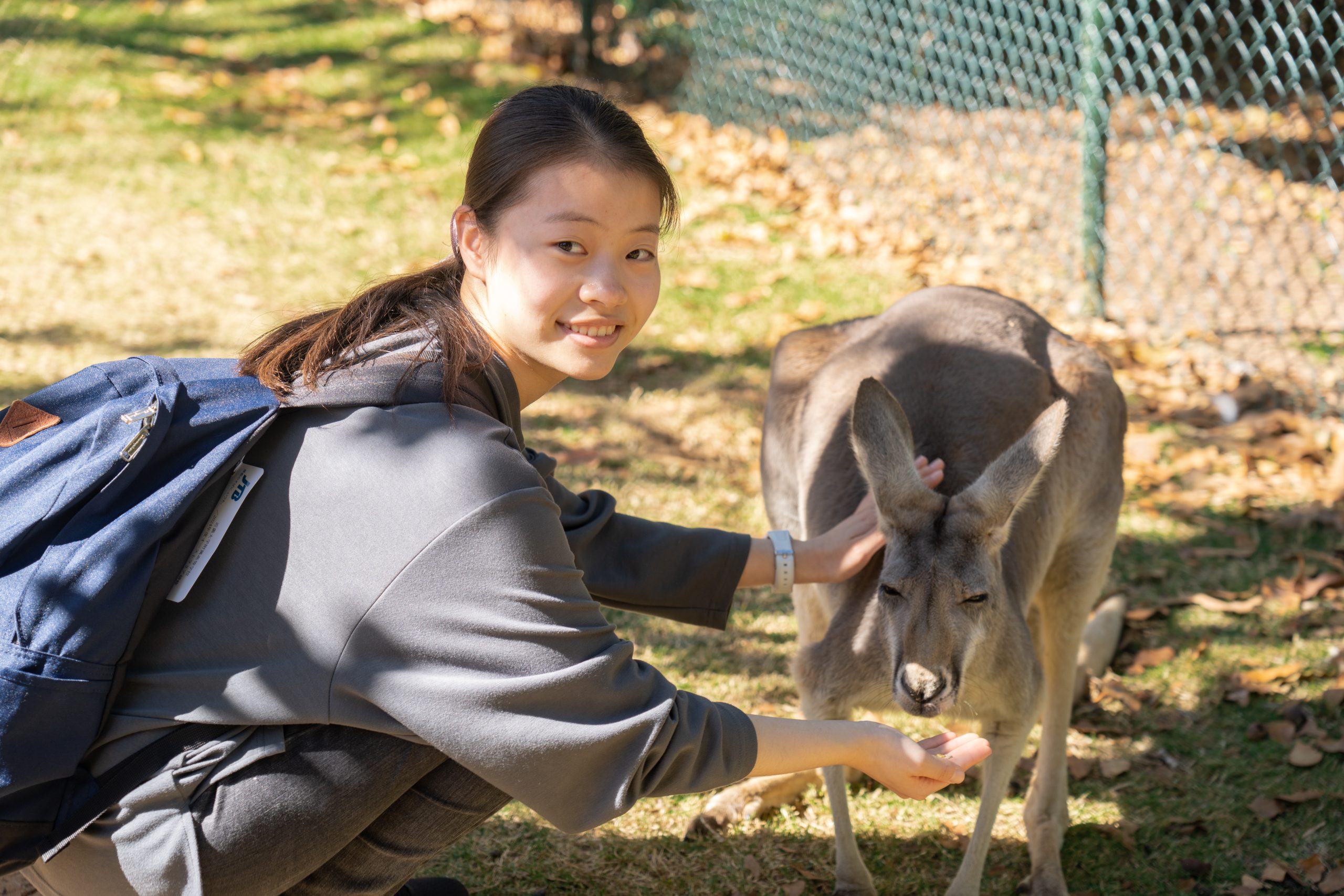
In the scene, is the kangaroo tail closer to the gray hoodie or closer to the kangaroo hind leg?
the kangaroo hind leg

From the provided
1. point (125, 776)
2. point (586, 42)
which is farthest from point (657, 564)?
point (586, 42)

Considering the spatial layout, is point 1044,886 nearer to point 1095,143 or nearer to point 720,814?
point 720,814

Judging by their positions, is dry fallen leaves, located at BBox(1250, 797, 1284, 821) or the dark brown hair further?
dry fallen leaves, located at BBox(1250, 797, 1284, 821)

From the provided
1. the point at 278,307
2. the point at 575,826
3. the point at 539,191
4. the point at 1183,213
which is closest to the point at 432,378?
the point at 539,191

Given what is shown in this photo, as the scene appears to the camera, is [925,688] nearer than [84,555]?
No

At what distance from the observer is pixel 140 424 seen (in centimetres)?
154

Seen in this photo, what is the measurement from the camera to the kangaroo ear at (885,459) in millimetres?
2258

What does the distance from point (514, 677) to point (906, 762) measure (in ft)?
1.98

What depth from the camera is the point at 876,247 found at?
571 centimetres

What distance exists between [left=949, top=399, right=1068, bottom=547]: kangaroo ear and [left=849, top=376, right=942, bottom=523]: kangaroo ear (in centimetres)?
7

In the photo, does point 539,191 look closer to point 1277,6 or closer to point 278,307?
point 278,307

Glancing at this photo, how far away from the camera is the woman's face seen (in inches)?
68.7

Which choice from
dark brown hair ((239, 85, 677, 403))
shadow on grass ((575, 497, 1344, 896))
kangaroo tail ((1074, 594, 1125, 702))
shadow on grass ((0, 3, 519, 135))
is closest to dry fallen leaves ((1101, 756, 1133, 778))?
shadow on grass ((575, 497, 1344, 896))

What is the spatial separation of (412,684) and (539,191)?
732mm
